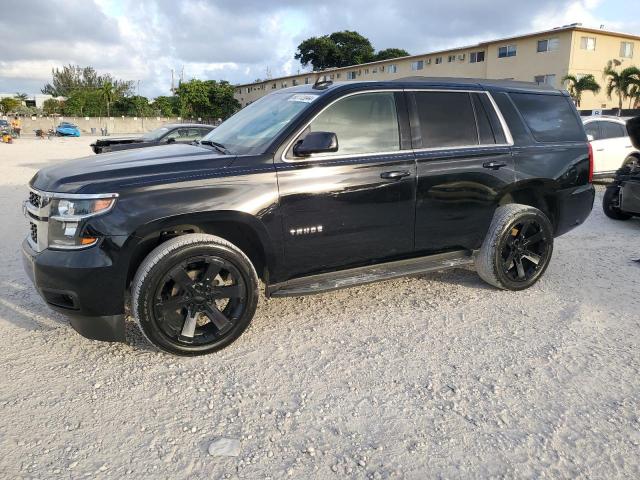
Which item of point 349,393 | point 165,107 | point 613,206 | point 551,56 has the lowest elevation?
point 349,393

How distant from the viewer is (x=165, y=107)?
70875 millimetres

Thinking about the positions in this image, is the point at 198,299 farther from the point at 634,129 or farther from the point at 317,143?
the point at 634,129

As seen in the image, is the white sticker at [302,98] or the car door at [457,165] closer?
the white sticker at [302,98]

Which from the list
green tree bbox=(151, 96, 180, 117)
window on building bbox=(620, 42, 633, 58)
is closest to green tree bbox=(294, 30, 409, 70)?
green tree bbox=(151, 96, 180, 117)

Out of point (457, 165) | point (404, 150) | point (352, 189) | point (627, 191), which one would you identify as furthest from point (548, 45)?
point (352, 189)

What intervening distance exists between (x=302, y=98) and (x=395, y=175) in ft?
3.24

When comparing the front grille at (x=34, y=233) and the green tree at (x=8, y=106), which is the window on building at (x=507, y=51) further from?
the green tree at (x=8, y=106)

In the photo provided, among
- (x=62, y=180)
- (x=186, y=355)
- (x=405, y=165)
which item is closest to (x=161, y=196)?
(x=62, y=180)

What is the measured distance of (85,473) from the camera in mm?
2316

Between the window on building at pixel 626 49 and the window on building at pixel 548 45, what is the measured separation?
6542mm

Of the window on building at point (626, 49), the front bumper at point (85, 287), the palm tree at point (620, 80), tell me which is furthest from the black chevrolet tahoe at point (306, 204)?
the window on building at point (626, 49)

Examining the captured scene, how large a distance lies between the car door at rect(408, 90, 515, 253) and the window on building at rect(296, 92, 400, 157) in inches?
8.4

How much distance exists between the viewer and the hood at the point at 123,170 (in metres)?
3.12

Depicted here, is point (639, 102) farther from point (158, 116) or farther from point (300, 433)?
point (158, 116)
